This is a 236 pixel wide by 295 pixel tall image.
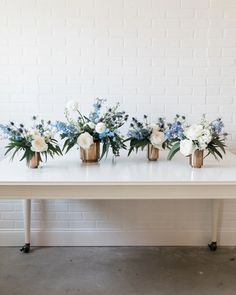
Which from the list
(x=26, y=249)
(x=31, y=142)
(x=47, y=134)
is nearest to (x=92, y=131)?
(x=47, y=134)

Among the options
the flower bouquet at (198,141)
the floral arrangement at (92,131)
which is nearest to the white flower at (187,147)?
the flower bouquet at (198,141)

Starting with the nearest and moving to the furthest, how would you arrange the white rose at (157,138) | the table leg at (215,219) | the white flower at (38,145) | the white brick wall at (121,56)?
1. the white flower at (38,145)
2. the white rose at (157,138)
3. the white brick wall at (121,56)
4. the table leg at (215,219)

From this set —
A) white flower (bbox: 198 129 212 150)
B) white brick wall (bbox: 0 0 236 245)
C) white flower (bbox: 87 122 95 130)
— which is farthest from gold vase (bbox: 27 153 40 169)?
white flower (bbox: 198 129 212 150)

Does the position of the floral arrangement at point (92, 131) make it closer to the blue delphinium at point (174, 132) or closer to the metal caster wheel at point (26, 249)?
the blue delphinium at point (174, 132)

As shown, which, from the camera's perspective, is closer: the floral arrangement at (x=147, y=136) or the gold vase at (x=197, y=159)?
the gold vase at (x=197, y=159)

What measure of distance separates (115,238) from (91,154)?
3.25 ft

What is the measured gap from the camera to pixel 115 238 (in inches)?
107

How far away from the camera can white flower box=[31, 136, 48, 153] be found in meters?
1.85

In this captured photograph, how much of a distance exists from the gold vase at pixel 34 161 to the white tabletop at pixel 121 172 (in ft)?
0.12

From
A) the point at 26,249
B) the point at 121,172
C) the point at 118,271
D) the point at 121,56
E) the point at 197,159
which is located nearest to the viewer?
the point at 121,172

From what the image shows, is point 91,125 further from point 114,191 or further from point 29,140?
point 114,191

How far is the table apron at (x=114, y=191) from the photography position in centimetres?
169

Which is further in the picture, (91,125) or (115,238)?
(115,238)

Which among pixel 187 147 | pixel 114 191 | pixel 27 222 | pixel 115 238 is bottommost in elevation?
pixel 115 238
